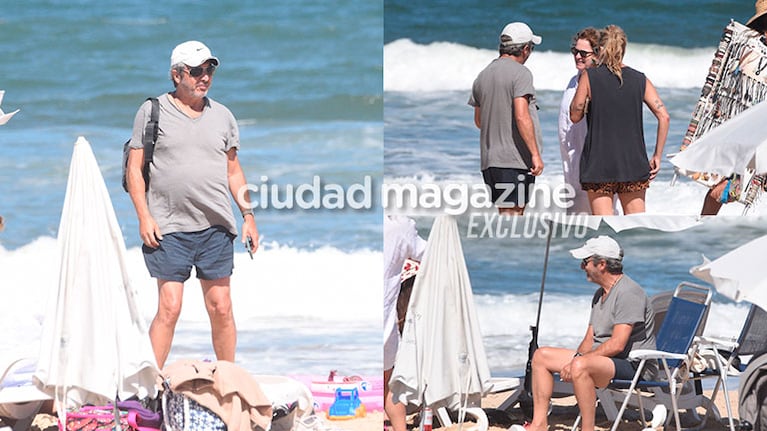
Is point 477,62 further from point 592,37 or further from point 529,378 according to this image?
point 529,378

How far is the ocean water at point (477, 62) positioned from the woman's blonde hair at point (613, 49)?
19.5 feet

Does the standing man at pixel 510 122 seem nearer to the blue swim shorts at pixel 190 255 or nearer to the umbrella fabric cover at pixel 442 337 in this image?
the umbrella fabric cover at pixel 442 337

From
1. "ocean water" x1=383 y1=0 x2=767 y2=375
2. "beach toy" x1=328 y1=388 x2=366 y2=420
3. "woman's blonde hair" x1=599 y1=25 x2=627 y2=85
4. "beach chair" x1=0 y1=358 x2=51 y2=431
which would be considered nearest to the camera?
"beach chair" x1=0 y1=358 x2=51 y2=431

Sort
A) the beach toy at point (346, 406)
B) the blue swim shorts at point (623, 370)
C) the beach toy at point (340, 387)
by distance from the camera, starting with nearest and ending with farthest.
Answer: the blue swim shorts at point (623, 370) → the beach toy at point (346, 406) → the beach toy at point (340, 387)

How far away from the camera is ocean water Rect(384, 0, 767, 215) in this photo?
14758 millimetres

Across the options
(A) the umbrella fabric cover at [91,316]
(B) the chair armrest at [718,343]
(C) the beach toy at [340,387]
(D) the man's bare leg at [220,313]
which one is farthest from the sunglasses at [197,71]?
(B) the chair armrest at [718,343]

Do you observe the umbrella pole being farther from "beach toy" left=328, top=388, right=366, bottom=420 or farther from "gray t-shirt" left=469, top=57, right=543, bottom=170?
"beach toy" left=328, top=388, right=366, bottom=420

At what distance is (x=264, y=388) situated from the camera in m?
7.72

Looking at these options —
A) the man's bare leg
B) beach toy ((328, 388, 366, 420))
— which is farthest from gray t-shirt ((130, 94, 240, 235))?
beach toy ((328, 388, 366, 420))

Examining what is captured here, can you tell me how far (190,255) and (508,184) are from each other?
6.87 feet

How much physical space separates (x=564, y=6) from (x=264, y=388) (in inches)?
334

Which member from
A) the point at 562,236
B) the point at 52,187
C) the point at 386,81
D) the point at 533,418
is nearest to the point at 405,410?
the point at 533,418

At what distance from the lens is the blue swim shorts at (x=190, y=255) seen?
7969 millimetres

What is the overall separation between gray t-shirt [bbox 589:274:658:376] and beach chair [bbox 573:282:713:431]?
3.2 inches
